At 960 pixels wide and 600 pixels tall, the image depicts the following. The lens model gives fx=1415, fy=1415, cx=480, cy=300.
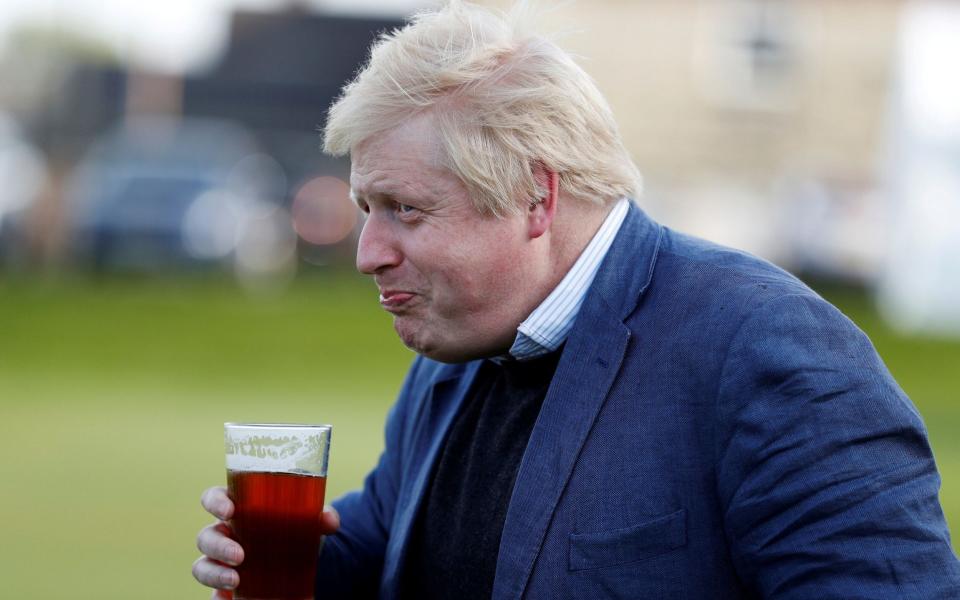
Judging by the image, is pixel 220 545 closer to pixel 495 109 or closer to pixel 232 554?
pixel 232 554

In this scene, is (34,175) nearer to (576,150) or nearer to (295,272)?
(295,272)

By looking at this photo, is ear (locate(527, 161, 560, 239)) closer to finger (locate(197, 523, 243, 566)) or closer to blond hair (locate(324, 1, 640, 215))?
blond hair (locate(324, 1, 640, 215))

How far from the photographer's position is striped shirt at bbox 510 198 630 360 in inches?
118

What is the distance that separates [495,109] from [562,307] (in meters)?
0.45

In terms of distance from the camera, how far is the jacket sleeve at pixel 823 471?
2408 mm

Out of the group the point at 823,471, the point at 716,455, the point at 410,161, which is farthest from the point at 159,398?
the point at 823,471

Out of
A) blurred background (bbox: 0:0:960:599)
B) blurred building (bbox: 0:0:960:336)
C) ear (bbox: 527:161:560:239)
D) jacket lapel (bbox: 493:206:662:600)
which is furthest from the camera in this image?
blurred building (bbox: 0:0:960:336)

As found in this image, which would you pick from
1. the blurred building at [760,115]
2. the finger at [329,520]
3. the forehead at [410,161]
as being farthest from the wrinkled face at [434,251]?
the blurred building at [760,115]

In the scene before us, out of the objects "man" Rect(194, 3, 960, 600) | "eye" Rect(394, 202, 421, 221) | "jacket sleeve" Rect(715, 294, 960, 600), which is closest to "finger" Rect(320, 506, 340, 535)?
"man" Rect(194, 3, 960, 600)

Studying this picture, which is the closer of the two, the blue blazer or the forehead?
the blue blazer

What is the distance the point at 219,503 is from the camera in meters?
2.91

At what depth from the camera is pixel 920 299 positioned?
2311 centimetres

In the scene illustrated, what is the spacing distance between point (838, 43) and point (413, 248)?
2667 centimetres

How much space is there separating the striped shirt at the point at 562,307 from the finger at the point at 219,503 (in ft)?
2.22
